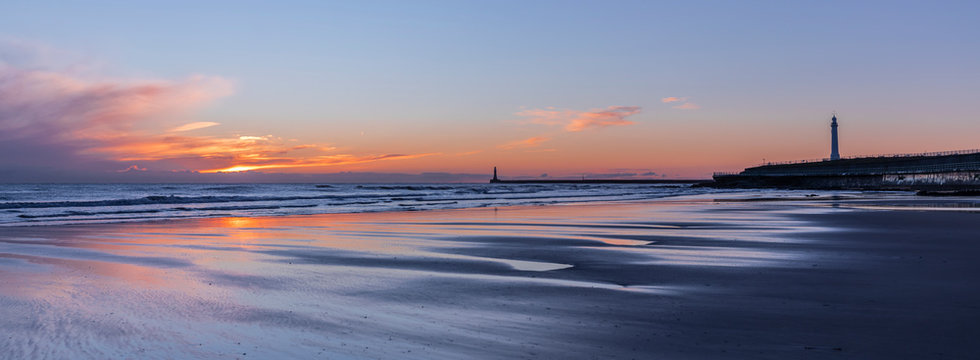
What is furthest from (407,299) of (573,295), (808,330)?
(808,330)

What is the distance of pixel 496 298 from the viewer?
664cm

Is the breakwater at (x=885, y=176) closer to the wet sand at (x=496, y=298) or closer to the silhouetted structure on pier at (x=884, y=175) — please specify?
the silhouetted structure on pier at (x=884, y=175)

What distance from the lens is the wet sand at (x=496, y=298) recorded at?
15.3 feet

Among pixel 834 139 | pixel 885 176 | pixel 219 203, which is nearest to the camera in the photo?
pixel 219 203

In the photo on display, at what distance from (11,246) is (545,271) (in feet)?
35.3

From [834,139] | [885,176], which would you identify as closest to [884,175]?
[885,176]

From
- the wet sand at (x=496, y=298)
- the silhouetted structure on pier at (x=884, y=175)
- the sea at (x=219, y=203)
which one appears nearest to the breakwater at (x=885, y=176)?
the silhouetted structure on pier at (x=884, y=175)

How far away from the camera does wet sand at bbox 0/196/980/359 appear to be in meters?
4.68

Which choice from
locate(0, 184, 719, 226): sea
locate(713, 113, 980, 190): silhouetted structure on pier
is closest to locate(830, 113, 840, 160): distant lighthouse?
locate(713, 113, 980, 190): silhouetted structure on pier

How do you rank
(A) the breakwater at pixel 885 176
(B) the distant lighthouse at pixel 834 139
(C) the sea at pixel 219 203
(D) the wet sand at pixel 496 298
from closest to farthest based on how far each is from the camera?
(D) the wet sand at pixel 496 298, (C) the sea at pixel 219 203, (A) the breakwater at pixel 885 176, (B) the distant lighthouse at pixel 834 139

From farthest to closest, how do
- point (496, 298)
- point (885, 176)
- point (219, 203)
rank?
point (885, 176)
point (219, 203)
point (496, 298)

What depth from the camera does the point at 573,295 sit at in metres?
6.80

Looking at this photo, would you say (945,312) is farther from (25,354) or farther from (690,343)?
(25,354)

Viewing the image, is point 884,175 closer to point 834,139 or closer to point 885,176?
point 885,176
